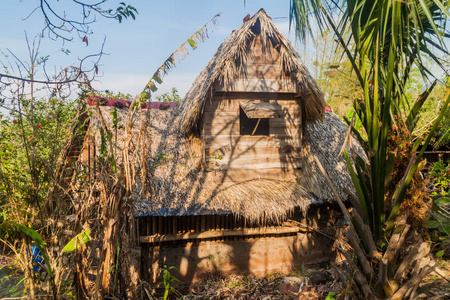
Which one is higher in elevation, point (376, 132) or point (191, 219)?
point (376, 132)

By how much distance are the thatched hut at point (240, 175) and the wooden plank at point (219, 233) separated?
0.06 feet

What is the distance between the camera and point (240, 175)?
21.5ft

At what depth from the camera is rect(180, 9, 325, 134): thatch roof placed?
20.1ft

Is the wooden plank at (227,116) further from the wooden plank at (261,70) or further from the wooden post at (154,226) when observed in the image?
the wooden post at (154,226)

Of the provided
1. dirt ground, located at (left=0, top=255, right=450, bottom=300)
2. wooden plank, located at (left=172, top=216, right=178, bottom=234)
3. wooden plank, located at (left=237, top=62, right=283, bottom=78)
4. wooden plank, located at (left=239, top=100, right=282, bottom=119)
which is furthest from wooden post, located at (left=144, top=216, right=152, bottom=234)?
wooden plank, located at (left=237, top=62, right=283, bottom=78)

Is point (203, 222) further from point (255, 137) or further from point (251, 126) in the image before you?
point (251, 126)

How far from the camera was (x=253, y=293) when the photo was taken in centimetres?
545

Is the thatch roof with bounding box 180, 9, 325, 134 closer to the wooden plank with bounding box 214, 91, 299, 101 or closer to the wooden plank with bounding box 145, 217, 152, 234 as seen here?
the wooden plank with bounding box 214, 91, 299, 101

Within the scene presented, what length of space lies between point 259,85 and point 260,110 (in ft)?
2.49

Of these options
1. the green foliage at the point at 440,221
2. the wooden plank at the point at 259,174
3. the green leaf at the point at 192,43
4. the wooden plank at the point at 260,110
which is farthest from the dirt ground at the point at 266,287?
the green leaf at the point at 192,43

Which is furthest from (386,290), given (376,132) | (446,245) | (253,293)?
(446,245)

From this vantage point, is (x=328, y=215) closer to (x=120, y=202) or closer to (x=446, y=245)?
(x=446, y=245)

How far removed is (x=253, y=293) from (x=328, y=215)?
271 centimetres

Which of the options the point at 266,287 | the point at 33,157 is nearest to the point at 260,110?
the point at 266,287
